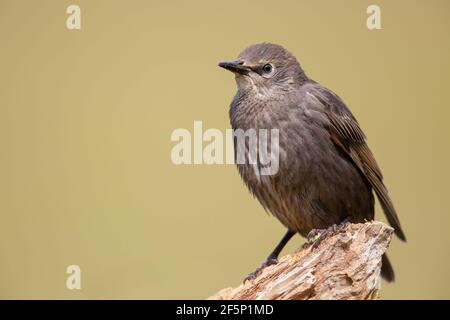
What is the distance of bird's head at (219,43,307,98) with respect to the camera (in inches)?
220

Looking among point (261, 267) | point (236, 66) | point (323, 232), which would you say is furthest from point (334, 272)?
point (236, 66)

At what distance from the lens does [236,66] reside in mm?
5543

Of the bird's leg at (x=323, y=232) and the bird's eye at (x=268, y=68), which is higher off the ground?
the bird's eye at (x=268, y=68)

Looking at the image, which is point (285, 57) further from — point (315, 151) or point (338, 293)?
point (338, 293)

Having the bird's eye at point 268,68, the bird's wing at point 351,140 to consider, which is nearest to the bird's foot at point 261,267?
the bird's wing at point 351,140

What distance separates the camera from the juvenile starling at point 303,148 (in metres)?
5.39

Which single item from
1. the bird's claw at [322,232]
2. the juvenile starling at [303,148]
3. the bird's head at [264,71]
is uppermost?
the bird's head at [264,71]

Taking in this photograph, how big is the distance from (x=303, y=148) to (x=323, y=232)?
2.24 ft

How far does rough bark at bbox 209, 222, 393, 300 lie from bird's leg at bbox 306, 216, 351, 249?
306 mm

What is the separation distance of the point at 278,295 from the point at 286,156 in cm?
137

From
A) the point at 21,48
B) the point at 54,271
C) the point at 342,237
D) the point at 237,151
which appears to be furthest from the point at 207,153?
the point at 21,48

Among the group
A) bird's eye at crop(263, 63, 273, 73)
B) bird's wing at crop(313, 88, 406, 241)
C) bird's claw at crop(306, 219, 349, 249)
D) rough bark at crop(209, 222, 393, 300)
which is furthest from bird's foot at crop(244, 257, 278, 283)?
bird's eye at crop(263, 63, 273, 73)

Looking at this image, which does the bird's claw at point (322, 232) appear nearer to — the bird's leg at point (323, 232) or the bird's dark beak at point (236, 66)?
the bird's leg at point (323, 232)

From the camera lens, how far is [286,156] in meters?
5.36
